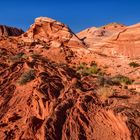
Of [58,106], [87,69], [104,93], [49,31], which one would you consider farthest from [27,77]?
[49,31]

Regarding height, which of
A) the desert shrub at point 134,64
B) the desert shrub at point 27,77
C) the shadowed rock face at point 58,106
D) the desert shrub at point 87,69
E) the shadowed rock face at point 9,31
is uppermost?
the shadowed rock face at point 9,31

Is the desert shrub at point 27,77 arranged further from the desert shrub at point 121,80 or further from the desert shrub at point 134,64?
the desert shrub at point 134,64

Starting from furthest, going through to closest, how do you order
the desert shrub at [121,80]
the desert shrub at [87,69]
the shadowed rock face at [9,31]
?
the shadowed rock face at [9,31], the desert shrub at [87,69], the desert shrub at [121,80]

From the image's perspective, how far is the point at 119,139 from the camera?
11648mm

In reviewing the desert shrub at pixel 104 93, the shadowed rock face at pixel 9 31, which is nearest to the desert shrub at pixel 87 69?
the desert shrub at pixel 104 93

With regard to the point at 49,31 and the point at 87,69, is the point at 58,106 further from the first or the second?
the point at 49,31

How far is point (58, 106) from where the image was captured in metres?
13.3

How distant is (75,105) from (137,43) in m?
13.9

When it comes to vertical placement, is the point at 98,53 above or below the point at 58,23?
below

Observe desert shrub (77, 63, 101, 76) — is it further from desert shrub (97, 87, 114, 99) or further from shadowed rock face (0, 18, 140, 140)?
desert shrub (97, 87, 114, 99)

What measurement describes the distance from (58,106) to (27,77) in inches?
171

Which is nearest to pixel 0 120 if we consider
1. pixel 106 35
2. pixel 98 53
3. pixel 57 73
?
pixel 57 73

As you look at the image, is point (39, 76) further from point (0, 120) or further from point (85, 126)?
point (85, 126)

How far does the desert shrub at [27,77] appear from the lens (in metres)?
16.9
